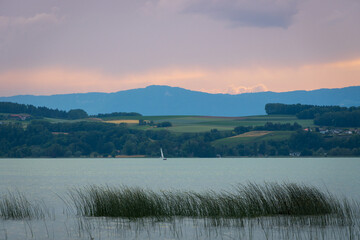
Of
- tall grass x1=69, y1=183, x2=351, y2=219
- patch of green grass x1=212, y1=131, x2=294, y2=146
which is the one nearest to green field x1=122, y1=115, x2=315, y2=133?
patch of green grass x1=212, y1=131, x2=294, y2=146

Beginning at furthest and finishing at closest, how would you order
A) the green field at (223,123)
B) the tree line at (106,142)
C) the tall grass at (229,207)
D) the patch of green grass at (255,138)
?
the green field at (223,123), the tree line at (106,142), the patch of green grass at (255,138), the tall grass at (229,207)

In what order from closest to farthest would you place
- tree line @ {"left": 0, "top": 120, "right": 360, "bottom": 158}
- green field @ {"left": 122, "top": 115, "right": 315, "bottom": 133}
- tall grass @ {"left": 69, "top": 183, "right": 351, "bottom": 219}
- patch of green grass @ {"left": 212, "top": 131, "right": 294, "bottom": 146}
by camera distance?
tall grass @ {"left": 69, "top": 183, "right": 351, "bottom": 219}, patch of green grass @ {"left": 212, "top": 131, "right": 294, "bottom": 146}, tree line @ {"left": 0, "top": 120, "right": 360, "bottom": 158}, green field @ {"left": 122, "top": 115, "right": 315, "bottom": 133}

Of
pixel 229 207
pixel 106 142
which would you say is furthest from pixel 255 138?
pixel 229 207

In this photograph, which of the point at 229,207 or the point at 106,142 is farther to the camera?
the point at 106,142

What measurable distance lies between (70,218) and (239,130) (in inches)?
5964

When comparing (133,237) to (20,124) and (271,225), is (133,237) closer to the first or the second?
(271,225)

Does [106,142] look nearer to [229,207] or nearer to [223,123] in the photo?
[223,123]

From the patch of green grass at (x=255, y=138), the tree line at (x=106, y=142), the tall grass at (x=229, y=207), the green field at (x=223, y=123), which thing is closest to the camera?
the tall grass at (x=229, y=207)

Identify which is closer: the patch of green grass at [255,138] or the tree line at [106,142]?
the patch of green grass at [255,138]

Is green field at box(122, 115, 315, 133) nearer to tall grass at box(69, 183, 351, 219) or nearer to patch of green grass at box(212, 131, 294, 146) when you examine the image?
patch of green grass at box(212, 131, 294, 146)

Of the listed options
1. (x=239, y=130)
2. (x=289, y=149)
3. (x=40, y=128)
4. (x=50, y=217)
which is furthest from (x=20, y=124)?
(x=50, y=217)

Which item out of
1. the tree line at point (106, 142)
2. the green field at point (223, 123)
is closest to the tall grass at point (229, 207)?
the tree line at point (106, 142)

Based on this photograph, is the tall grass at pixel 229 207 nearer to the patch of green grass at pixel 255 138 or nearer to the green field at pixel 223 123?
the patch of green grass at pixel 255 138

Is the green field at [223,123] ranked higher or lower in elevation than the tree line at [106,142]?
higher
